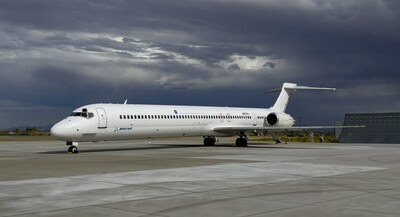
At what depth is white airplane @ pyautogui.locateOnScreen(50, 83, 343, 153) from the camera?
25.4 m

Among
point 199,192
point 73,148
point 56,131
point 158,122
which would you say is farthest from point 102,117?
point 199,192

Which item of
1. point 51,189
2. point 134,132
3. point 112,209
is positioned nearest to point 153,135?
point 134,132

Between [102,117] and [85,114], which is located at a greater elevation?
[85,114]

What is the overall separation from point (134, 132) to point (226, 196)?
1927 cm

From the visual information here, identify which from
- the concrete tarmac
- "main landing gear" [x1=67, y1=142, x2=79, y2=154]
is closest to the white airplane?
"main landing gear" [x1=67, y1=142, x2=79, y2=154]

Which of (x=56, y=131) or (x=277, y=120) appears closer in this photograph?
(x=56, y=131)

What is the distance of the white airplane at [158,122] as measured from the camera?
2538cm

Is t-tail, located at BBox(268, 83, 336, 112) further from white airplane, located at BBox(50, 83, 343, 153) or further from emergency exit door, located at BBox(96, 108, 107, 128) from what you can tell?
emergency exit door, located at BBox(96, 108, 107, 128)

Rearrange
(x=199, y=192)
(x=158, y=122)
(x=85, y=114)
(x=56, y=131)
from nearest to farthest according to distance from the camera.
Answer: (x=199, y=192), (x=56, y=131), (x=85, y=114), (x=158, y=122)

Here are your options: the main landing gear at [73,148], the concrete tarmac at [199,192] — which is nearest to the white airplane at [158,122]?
the main landing gear at [73,148]

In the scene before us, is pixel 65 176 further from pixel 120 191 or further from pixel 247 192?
pixel 247 192

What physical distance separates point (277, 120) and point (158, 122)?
14.0 m

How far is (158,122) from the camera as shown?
1163 inches

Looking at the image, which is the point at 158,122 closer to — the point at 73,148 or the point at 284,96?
the point at 73,148
